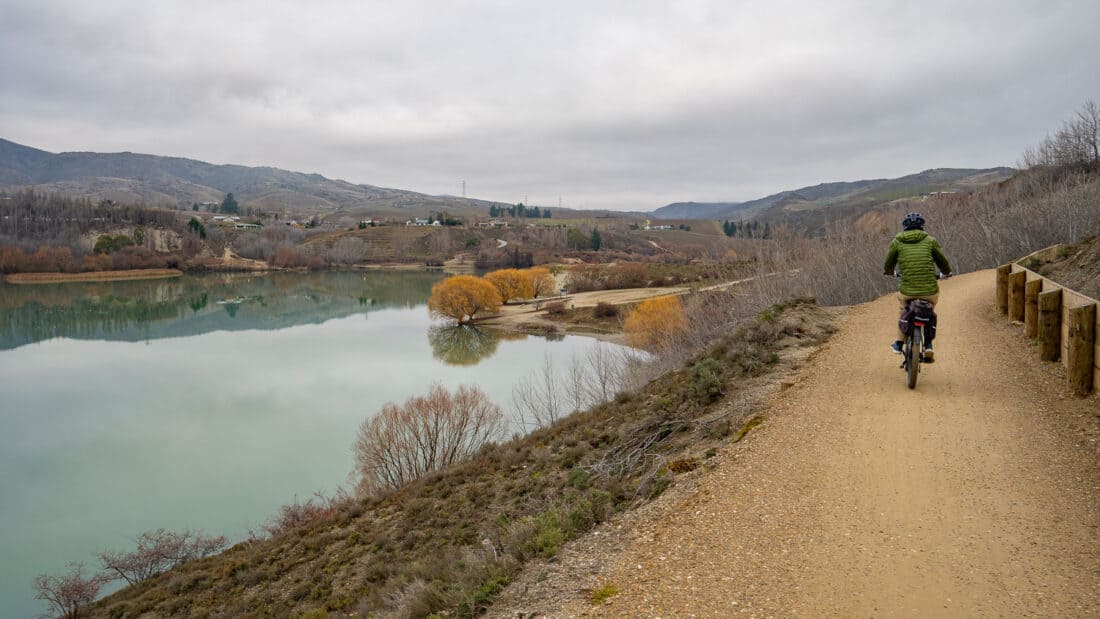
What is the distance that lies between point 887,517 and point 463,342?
157ft

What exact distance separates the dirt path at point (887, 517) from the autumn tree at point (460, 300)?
184 ft

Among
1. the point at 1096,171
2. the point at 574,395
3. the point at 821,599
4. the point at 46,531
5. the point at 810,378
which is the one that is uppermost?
the point at 1096,171

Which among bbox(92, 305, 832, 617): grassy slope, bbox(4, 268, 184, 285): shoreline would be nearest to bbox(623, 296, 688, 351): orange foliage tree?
bbox(92, 305, 832, 617): grassy slope

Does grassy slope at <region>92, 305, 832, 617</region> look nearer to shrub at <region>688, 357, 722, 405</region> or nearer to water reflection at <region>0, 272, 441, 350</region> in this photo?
shrub at <region>688, 357, 722, 405</region>

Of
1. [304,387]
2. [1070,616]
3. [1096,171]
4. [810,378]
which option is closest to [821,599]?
[1070,616]

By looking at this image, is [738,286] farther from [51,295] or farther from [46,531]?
[51,295]

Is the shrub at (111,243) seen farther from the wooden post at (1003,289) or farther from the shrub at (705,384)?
the wooden post at (1003,289)

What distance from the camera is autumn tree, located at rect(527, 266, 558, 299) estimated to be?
7600 cm

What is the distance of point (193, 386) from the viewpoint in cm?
3534

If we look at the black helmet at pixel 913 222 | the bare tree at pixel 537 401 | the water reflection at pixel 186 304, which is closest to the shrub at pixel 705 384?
the black helmet at pixel 913 222

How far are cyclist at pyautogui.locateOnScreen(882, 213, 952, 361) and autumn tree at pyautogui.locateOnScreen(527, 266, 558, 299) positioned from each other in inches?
2680

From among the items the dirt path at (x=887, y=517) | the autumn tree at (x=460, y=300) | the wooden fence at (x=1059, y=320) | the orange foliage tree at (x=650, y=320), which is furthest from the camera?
the autumn tree at (x=460, y=300)

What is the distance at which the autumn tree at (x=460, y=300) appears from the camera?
62000mm

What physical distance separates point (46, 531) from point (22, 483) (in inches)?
190
